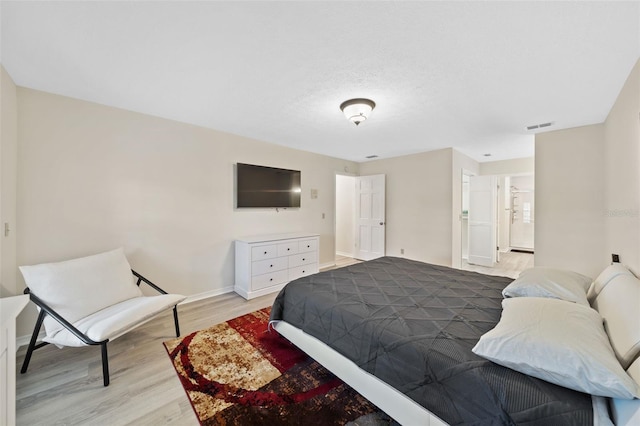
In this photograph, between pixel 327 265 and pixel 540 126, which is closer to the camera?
pixel 540 126

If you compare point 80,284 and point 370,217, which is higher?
point 370,217

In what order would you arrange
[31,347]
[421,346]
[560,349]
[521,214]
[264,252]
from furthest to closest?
[521,214] < [264,252] < [31,347] < [421,346] < [560,349]

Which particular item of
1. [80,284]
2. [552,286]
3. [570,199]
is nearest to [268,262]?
[80,284]

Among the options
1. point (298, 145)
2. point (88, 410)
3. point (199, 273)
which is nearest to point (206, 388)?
point (88, 410)

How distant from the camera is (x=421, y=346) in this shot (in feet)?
4.30

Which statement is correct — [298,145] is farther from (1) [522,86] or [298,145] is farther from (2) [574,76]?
(2) [574,76]

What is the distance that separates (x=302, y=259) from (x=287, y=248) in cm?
39

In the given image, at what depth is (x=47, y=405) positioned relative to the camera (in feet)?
5.22

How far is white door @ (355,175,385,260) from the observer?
5527 millimetres

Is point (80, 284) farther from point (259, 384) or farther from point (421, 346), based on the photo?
point (421, 346)

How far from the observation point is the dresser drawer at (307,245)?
4082mm

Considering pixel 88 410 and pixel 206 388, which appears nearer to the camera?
pixel 88 410

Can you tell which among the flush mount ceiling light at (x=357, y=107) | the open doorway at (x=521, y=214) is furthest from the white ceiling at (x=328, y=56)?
the open doorway at (x=521, y=214)

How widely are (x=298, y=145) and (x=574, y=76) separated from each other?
3396 mm
